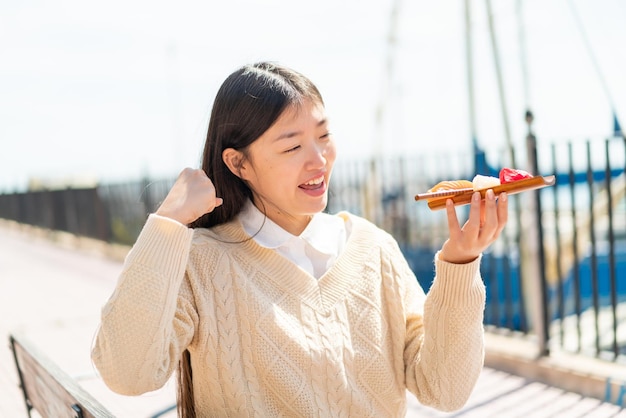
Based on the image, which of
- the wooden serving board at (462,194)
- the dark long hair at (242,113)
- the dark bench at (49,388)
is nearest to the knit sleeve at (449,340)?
the wooden serving board at (462,194)

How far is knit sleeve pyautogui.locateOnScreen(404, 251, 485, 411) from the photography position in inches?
63.8

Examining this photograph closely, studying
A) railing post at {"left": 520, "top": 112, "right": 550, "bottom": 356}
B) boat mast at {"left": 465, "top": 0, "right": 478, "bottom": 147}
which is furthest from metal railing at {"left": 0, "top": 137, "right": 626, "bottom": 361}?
boat mast at {"left": 465, "top": 0, "right": 478, "bottom": 147}

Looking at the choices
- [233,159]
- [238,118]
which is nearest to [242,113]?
[238,118]

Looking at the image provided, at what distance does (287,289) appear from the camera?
1660 mm

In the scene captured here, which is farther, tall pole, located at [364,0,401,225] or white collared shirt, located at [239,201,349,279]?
tall pole, located at [364,0,401,225]

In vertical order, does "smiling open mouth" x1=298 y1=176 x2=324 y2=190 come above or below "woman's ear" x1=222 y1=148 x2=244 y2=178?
below

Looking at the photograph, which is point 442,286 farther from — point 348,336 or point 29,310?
point 29,310

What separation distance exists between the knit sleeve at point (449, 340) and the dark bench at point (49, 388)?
0.77 m

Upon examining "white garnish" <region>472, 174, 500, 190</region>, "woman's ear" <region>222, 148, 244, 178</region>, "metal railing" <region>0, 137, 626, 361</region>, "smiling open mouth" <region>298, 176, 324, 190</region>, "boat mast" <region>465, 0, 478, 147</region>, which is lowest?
"metal railing" <region>0, 137, 626, 361</region>

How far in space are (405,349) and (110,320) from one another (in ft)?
2.59

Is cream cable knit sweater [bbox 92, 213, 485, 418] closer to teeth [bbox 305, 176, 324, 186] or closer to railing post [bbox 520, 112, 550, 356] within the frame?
teeth [bbox 305, 176, 324, 186]

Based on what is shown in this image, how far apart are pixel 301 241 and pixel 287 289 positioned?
16cm

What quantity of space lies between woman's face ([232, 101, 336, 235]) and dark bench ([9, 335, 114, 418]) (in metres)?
0.66

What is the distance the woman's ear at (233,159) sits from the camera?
1.70 meters
